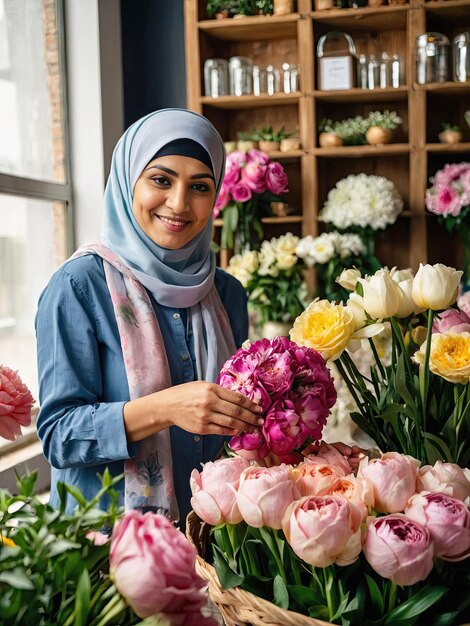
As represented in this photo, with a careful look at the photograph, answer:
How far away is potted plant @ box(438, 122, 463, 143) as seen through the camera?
2.95m

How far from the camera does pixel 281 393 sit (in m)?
0.85

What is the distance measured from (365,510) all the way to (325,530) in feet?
0.23

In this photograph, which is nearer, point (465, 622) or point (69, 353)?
point (465, 622)

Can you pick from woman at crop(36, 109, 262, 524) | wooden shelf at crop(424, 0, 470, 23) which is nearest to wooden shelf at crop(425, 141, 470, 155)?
wooden shelf at crop(424, 0, 470, 23)

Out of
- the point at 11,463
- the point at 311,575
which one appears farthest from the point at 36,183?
the point at 311,575

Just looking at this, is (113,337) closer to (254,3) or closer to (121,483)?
(121,483)

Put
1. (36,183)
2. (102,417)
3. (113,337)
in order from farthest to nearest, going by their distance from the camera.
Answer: (36,183)
(113,337)
(102,417)

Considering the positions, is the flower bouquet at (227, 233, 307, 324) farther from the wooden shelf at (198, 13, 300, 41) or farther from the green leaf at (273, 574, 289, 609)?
the green leaf at (273, 574, 289, 609)

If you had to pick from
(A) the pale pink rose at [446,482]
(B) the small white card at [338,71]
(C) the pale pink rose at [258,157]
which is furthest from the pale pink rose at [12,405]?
(B) the small white card at [338,71]

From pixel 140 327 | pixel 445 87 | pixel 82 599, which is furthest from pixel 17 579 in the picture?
pixel 445 87

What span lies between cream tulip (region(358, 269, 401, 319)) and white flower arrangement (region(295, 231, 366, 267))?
Result: 72.2 inches

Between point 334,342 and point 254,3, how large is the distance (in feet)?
8.10

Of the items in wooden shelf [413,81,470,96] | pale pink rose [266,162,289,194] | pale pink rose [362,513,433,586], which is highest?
wooden shelf [413,81,470,96]

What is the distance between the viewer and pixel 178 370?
59.0 inches
